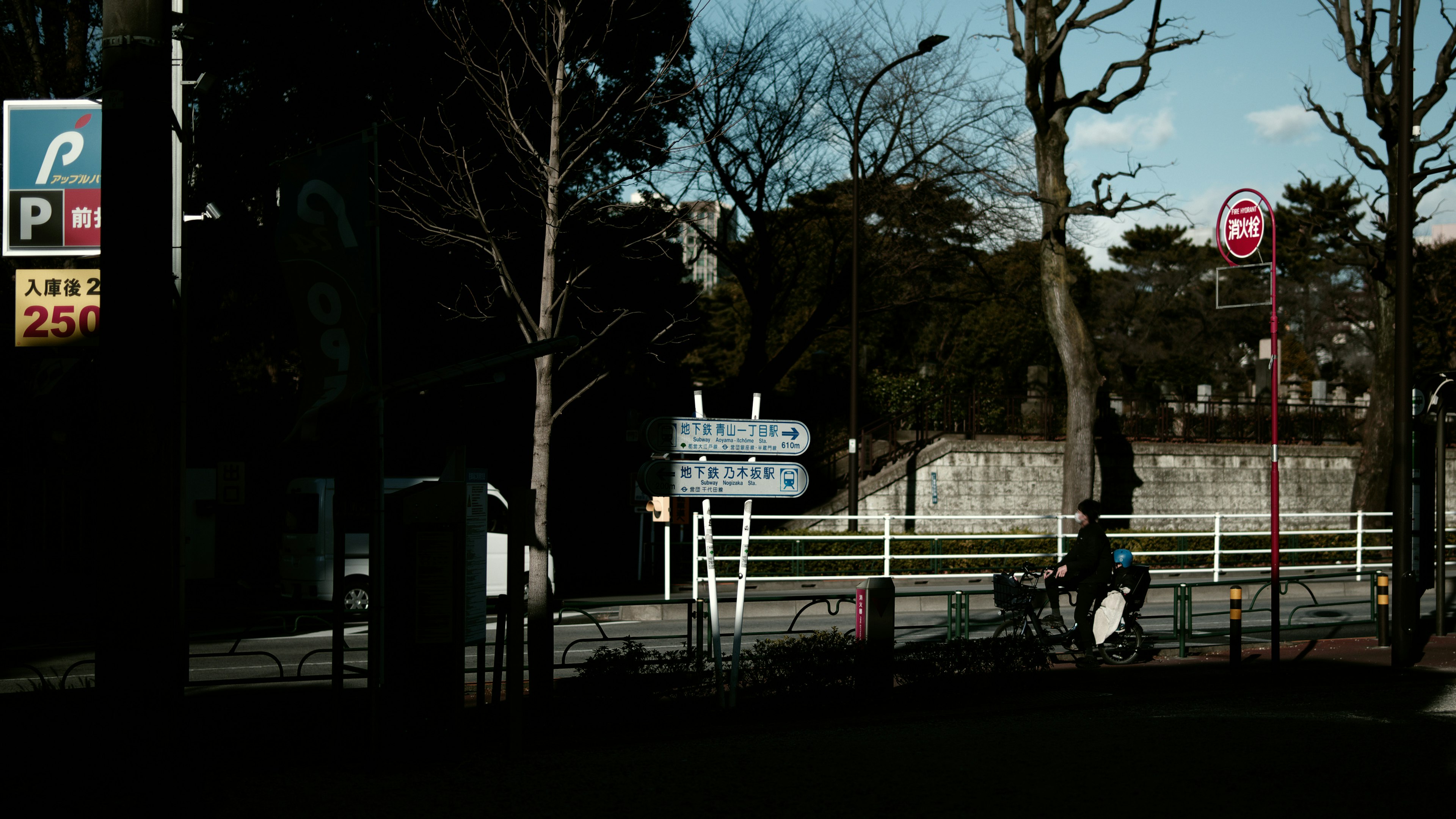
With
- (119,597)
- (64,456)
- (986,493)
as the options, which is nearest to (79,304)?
(119,597)

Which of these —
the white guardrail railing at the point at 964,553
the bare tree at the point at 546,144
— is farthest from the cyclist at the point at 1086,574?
the white guardrail railing at the point at 964,553

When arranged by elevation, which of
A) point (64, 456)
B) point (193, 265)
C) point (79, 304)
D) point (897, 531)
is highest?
point (193, 265)

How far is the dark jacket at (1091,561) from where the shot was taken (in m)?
11.4

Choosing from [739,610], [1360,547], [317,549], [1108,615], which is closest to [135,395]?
[739,610]

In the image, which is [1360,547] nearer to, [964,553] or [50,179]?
[964,553]

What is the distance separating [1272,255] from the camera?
1313cm

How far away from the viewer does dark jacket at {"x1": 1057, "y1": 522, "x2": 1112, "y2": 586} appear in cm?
1141

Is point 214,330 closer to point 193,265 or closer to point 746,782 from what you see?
point 193,265

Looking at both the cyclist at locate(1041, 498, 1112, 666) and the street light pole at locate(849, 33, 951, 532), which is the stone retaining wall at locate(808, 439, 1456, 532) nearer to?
the street light pole at locate(849, 33, 951, 532)

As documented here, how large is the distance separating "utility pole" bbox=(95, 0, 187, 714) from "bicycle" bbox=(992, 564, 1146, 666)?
322 inches

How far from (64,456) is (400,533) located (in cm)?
1509

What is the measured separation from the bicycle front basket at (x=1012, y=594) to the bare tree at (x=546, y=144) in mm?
4596

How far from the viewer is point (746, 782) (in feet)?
21.2

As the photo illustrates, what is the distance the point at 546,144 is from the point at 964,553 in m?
10.9
